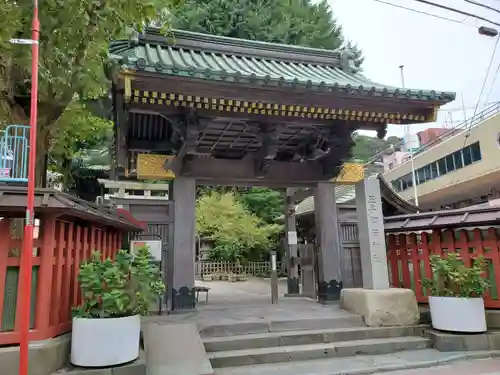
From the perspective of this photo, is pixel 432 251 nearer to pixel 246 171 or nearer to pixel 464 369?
pixel 464 369

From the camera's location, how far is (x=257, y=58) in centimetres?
837

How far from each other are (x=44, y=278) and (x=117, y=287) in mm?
713

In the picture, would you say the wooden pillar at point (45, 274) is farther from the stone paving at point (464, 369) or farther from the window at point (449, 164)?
the window at point (449, 164)

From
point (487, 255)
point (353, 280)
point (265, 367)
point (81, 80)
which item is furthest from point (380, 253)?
point (81, 80)

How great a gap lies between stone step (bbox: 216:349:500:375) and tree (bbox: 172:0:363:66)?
16517mm

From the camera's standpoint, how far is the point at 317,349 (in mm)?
5008

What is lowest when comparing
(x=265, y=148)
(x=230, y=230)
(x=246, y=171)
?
(x=230, y=230)

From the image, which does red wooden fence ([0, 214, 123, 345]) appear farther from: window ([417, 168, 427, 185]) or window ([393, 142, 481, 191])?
window ([417, 168, 427, 185])

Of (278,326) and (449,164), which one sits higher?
(449,164)

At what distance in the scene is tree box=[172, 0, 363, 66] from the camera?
18.2 metres

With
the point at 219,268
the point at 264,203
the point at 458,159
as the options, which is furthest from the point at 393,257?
the point at 458,159

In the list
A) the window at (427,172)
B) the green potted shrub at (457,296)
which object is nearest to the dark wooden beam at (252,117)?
the green potted shrub at (457,296)

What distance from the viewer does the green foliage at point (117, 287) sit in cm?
388

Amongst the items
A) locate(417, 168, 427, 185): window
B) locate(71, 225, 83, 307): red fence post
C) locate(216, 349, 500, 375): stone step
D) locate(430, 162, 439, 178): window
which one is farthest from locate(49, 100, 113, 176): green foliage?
locate(417, 168, 427, 185): window
